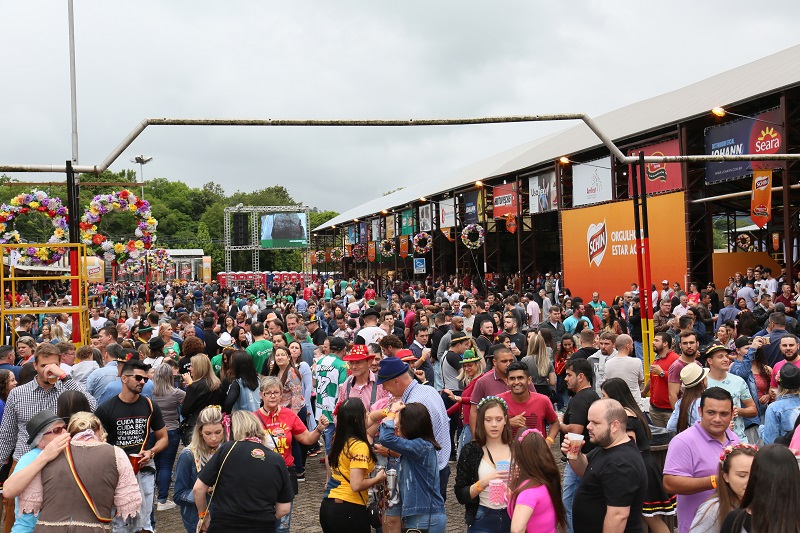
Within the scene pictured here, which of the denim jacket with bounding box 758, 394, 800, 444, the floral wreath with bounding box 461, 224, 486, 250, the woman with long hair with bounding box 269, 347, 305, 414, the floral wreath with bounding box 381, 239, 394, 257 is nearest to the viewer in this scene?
the denim jacket with bounding box 758, 394, 800, 444

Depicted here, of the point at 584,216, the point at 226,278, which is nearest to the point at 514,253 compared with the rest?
the point at 584,216

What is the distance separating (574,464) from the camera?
4844 mm

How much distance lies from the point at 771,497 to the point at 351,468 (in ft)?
8.84

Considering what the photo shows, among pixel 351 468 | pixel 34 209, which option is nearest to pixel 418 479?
pixel 351 468

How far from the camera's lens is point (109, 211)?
18062mm

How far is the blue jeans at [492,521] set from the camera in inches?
176

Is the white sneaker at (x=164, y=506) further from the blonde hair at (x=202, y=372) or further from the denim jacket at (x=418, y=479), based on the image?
the denim jacket at (x=418, y=479)

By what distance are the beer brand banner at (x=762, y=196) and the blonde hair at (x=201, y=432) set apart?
15405 mm

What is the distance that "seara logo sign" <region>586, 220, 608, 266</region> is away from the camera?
23.6m

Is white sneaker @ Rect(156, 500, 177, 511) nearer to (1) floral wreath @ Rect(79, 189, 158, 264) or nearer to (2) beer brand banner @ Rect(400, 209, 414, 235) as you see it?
(1) floral wreath @ Rect(79, 189, 158, 264)

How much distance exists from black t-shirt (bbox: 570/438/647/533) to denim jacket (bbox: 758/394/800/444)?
2.11m

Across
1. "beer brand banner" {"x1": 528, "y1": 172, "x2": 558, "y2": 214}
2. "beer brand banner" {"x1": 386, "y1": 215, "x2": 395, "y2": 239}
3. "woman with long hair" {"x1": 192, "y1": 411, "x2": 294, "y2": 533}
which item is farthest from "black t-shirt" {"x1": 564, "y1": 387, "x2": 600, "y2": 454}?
"beer brand banner" {"x1": 386, "y1": 215, "x2": 395, "y2": 239}

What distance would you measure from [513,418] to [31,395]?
12.9 ft

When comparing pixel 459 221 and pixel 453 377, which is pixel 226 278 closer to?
pixel 459 221
